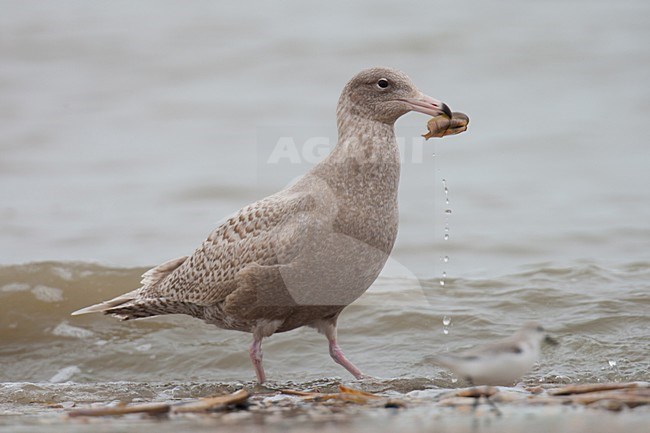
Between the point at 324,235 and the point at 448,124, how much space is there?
1.14 meters

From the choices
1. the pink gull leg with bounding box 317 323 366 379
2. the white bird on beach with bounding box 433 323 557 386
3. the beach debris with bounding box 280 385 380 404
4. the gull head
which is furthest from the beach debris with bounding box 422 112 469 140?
the beach debris with bounding box 280 385 380 404

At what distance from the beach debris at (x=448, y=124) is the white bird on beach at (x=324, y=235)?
167 mm

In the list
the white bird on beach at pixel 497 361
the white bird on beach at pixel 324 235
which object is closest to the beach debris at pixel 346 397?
the white bird on beach at pixel 497 361

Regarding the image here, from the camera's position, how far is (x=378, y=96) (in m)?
7.02

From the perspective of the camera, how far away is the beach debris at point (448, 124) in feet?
23.0

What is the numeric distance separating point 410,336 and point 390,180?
7.93 feet

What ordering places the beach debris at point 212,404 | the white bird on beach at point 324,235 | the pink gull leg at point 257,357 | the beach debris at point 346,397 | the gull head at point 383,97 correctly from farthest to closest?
the pink gull leg at point 257,357
the gull head at point 383,97
the white bird on beach at point 324,235
the beach debris at point 346,397
the beach debris at point 212,404

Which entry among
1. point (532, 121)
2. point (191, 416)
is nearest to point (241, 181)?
point (532, 121)

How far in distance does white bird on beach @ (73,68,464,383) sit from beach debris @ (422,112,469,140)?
167 millimetres

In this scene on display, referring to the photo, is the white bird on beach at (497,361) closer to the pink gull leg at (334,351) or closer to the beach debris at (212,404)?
the beach debris at (212,404)

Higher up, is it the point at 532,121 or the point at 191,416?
the point at 532,121

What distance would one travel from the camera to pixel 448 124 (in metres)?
7.03

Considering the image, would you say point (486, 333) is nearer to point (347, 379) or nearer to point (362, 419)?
point (347, 379)

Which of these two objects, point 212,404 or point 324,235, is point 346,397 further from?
point 324,235
